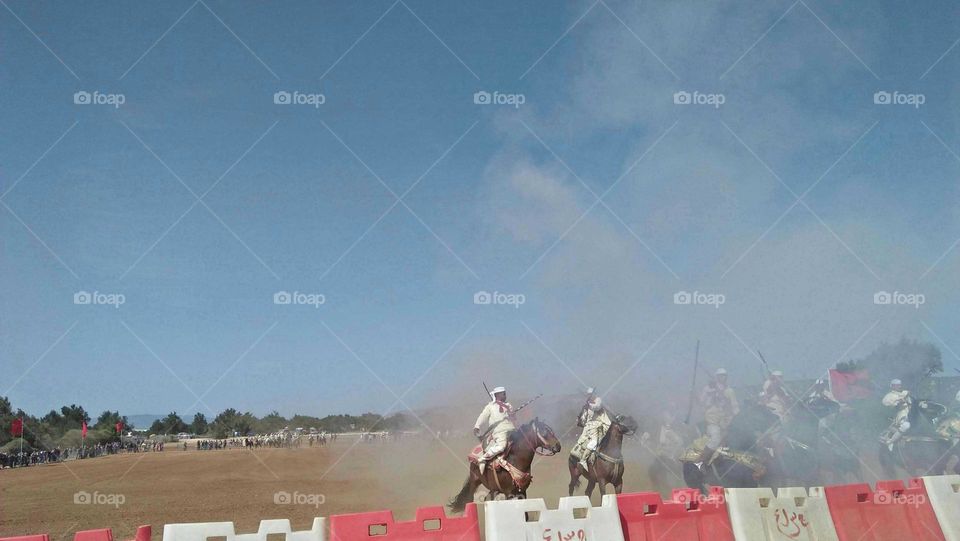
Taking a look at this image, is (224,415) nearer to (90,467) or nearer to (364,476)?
(90,467)

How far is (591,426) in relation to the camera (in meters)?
16.3

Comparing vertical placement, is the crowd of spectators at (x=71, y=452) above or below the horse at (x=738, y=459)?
above

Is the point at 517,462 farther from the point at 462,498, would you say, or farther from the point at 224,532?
the point at 224,532

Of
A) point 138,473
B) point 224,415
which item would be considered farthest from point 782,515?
point 224,415

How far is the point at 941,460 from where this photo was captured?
18.2 meters

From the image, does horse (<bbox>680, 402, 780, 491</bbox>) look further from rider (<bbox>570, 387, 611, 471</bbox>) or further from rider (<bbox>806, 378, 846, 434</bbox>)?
rider (<bbox>806, 378, 846, 434</bbox>)

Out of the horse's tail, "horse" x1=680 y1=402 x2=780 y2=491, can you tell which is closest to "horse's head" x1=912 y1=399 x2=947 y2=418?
"horse" x1=680 y1=402 x2=780 y2=491

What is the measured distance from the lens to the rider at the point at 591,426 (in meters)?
16.1

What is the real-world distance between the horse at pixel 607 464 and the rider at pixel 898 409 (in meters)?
7.33

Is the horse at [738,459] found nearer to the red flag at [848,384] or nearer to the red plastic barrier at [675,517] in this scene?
the red plastic barrier at [675,517]

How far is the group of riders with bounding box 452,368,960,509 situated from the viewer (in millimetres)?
14086
